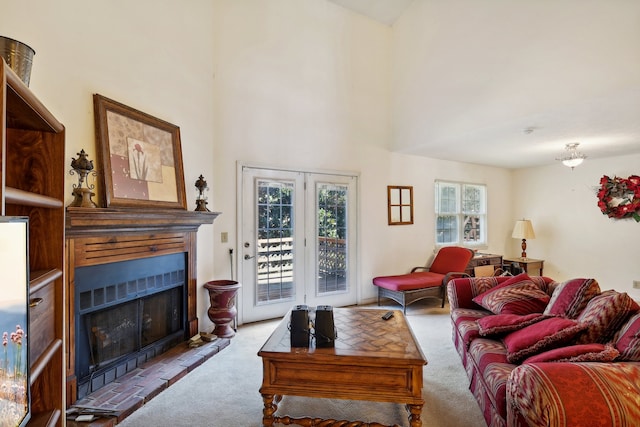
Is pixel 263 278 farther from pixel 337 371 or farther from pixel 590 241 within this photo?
pixel 590 241

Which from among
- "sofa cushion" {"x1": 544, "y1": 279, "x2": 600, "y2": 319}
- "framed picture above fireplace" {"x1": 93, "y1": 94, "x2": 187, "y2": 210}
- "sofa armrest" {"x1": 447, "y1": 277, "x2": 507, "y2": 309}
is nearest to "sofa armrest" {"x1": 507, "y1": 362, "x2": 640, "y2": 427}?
"sofa cushion" {"x1": 544, "y1": 279, "x2": 600, "y2": 319}

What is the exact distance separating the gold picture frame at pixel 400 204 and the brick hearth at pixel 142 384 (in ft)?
10.2

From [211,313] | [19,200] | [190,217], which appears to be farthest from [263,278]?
[19,200]

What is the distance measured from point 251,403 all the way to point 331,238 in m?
2.56

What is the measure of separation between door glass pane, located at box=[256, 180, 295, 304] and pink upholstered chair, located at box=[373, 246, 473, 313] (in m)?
1.33

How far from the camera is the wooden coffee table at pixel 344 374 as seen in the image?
1.83 meters

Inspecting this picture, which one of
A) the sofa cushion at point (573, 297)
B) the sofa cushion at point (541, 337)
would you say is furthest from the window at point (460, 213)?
the sofa cushion at point (541, 337)

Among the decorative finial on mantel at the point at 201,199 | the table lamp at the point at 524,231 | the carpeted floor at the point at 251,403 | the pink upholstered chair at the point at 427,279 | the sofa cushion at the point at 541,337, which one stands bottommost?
the carpeted floor at the point at 251,403

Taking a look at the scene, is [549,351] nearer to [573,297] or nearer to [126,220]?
[573,297]

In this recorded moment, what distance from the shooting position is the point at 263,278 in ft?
13.4

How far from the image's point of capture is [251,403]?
A: 2.31 meters

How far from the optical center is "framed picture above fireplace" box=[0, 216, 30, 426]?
2.93 feet

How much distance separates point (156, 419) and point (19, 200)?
1.75m

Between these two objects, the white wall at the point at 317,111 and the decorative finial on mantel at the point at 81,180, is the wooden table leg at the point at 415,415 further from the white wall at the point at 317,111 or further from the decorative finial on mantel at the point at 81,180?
the white wall at the point at 317,111
